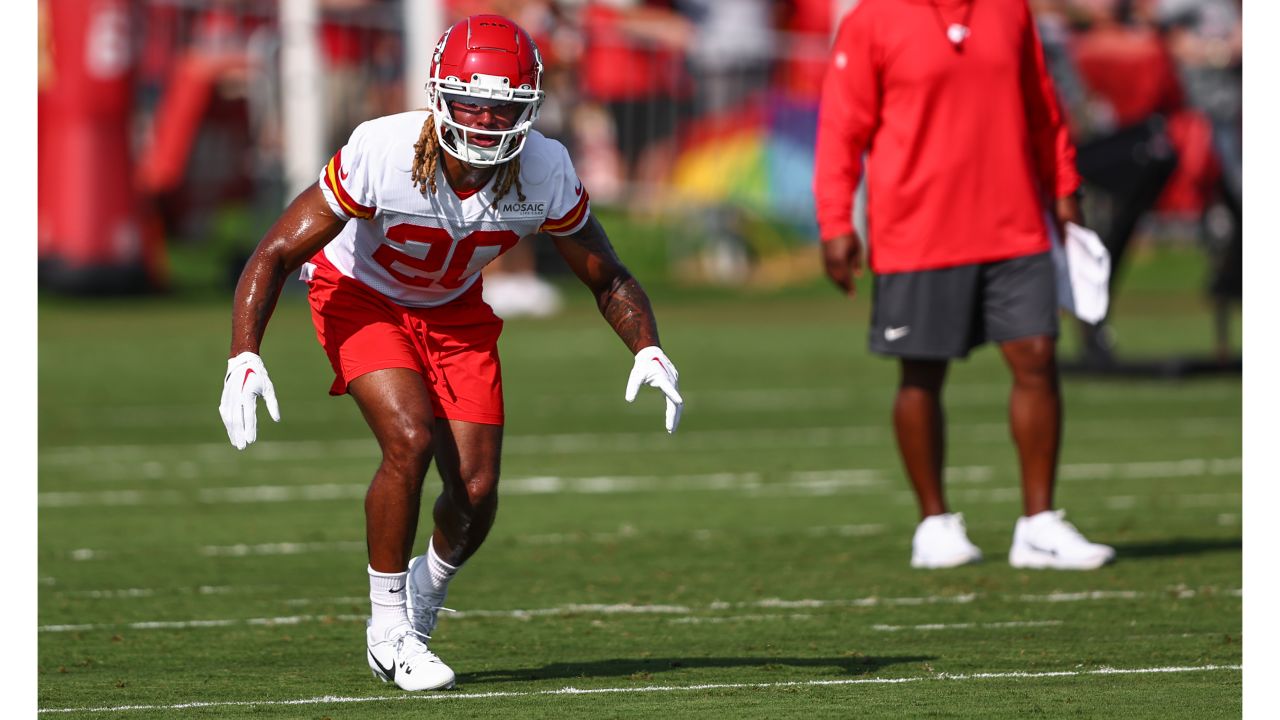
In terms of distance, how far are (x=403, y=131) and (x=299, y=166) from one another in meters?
16.9

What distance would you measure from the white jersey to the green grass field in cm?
119

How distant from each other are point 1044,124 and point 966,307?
860mm

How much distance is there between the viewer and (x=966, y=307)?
28.4 ft

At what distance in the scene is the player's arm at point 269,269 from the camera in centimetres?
615

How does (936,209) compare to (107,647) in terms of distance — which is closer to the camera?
(107,647)

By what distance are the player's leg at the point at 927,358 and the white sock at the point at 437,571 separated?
8.17ft

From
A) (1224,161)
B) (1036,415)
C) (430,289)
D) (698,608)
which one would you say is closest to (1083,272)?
(1036,415)

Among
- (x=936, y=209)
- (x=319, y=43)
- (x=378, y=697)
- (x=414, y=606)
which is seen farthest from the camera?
(x=319, y=43)

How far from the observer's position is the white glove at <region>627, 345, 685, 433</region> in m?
6.33

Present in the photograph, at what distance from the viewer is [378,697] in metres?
6.07

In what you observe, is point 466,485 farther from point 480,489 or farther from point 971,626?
point 971,626

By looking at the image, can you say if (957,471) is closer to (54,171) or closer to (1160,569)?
(1160,569)

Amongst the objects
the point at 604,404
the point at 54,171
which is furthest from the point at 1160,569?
the point at 54,171

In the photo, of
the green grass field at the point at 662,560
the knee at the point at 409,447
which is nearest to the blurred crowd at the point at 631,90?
the green grass field at the point at 662,560
